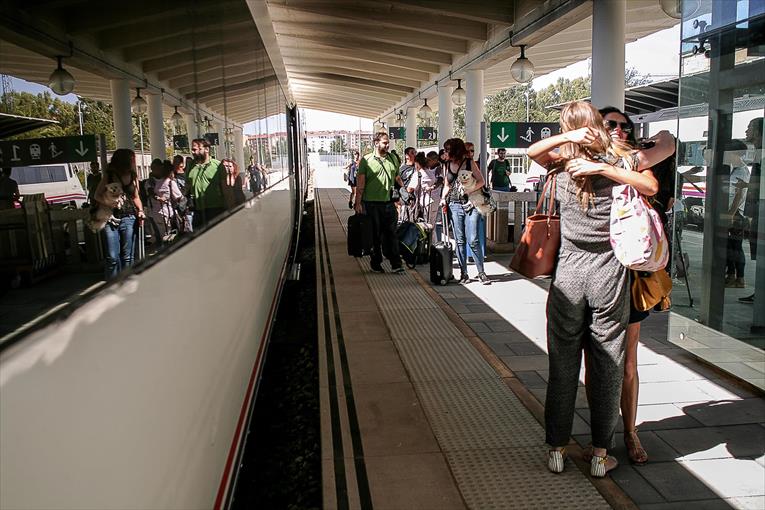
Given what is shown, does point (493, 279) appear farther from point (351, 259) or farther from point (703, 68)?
point (703, 68)

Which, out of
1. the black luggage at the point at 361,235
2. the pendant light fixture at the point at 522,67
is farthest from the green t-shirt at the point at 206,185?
the pendant light fixture at the point at 522,67

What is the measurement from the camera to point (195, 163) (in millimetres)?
2816

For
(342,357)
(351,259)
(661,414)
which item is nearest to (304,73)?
(351,259)

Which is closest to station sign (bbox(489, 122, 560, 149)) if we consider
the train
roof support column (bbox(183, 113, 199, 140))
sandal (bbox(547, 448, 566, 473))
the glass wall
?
the glass wall

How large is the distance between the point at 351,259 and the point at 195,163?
28.9ft

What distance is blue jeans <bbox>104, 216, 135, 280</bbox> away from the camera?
163 centimetres

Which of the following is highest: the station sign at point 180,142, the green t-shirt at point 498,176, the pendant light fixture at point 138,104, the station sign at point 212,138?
the pendant light fixture at point 138,104

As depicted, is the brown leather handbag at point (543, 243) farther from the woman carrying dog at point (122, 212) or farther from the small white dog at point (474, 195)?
the small white dog at point (474, 195)

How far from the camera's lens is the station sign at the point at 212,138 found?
3232mm

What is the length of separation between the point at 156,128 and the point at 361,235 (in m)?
7.43

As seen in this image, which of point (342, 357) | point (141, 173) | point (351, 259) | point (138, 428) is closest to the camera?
point (138, 428)

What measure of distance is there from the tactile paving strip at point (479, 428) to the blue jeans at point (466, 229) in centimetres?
208

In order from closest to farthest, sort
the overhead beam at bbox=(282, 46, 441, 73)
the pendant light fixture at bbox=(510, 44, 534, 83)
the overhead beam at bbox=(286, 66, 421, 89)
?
the pendant light fixture at bbox=(510, 44, 534, 83), the overhead beam at bbox=(282, 46, 441, 73), the overhead beam at bbox=(286, 66, 421, 89)

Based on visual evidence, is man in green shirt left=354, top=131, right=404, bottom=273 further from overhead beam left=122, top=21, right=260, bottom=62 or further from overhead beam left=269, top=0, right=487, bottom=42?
overhead beam left=122, top=21, right=260, bottom=62
